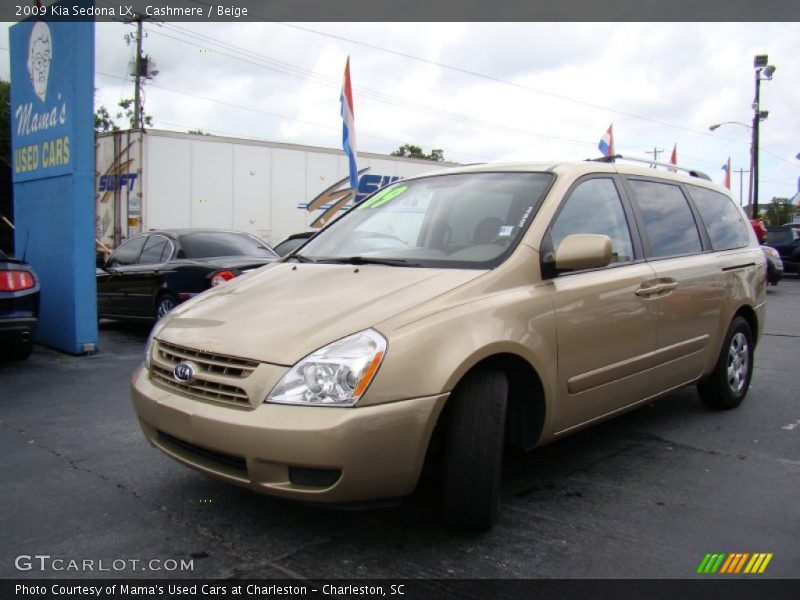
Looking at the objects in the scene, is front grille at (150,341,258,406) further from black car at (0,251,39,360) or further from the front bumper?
black car at (0,251,39,360)

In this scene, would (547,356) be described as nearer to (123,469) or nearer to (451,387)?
(451,387)

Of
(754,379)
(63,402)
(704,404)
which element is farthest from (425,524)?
(754,379)

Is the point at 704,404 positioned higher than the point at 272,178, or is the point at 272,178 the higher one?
the point at 272,178

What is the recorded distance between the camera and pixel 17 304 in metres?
6.32

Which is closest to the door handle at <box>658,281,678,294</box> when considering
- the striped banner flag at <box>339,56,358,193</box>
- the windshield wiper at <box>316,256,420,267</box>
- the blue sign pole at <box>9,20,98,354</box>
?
the windshield wiper at <box>316,256,420,267</box>

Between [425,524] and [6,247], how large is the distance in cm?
2462

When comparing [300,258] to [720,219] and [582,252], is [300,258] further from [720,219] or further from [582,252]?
[720,219]

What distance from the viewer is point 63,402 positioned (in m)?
5.39

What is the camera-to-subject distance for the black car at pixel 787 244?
20.4m

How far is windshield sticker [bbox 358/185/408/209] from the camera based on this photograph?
436 cm

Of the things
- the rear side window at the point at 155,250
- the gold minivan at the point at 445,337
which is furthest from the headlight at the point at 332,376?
the rear side window at the point at 155,250

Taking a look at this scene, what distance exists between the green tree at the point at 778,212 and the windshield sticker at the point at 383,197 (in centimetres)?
6194

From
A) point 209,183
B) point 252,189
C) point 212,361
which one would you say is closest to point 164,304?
point 212,361

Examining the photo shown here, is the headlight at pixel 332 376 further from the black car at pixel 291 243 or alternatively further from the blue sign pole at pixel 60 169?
the black car at pixel 291 243
